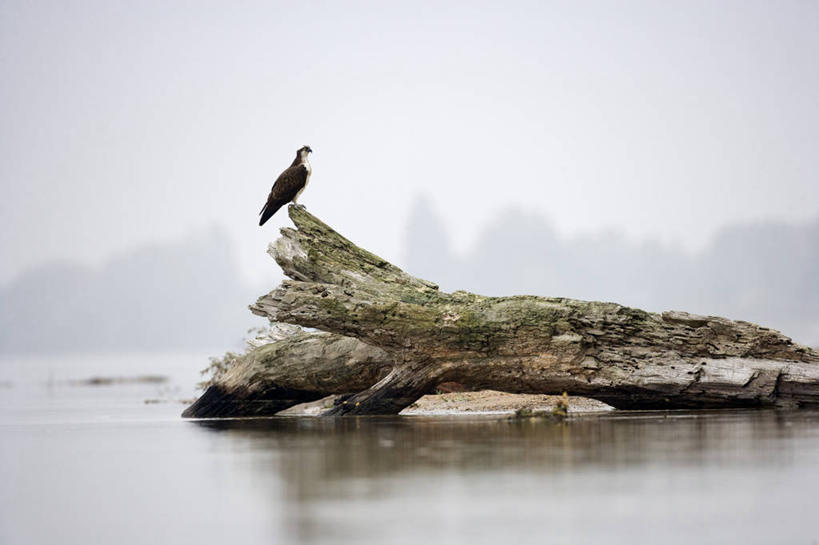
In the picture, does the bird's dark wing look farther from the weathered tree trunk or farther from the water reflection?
the water reflection

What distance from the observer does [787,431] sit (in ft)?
37.1

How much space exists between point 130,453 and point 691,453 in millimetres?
6378

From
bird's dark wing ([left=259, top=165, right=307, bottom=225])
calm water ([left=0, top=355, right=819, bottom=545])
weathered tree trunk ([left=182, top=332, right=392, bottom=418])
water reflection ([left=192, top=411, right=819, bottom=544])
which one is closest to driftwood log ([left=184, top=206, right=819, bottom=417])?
weathered tree trunk ([left=182, top=332, right=392, bottom=418])

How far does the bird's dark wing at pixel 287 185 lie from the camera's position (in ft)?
59.4

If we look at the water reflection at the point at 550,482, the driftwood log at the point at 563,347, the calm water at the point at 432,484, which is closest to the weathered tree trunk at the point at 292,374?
the driftwood log at the point at 563,347

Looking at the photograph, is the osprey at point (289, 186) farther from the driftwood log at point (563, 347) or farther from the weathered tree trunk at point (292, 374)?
the driftwood log at point (563, 347)

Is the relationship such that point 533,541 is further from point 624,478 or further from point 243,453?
point 243,453

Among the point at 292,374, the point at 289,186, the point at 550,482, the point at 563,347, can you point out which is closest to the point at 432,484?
the point at 550,482

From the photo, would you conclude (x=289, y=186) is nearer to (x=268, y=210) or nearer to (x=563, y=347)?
(x=268, y=210)

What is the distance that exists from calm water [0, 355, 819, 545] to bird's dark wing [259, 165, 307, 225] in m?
5.85

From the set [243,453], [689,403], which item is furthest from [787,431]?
[243,453]

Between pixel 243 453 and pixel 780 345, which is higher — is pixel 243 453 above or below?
below

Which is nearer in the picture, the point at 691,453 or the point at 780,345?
the point at 691,453

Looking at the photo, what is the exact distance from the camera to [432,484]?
296 inches
